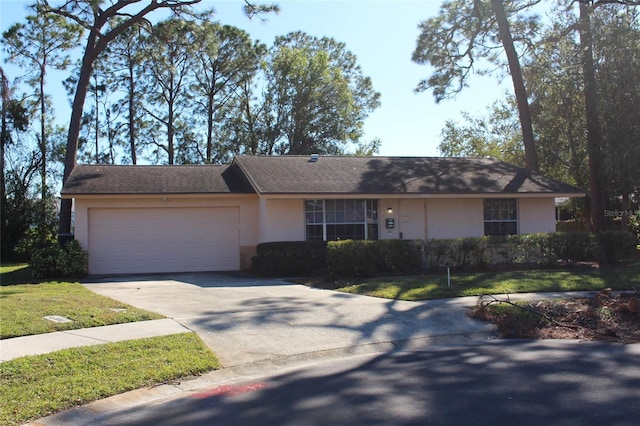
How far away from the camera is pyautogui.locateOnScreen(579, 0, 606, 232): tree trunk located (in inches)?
862

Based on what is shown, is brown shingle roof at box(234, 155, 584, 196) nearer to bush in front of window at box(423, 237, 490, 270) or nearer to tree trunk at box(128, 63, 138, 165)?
bush in front of window at box(423, 237, 490, 270)

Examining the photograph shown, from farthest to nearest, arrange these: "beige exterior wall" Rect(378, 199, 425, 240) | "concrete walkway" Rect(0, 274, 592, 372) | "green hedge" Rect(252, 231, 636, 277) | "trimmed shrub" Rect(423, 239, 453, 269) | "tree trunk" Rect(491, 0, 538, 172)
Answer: "tree trunk" Rect(491, 0, 538, 172), "beige exterior wall" Rect(378, 199, 425, 240), "trimmed shrub" Rect(423, 239, 453, 269), "green hedge" Rect(252, 231, 636, 277), "concrete walkway" Rect(0, 274, 592, 372)

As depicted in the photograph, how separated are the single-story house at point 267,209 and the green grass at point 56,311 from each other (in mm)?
5517

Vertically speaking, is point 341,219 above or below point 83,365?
above

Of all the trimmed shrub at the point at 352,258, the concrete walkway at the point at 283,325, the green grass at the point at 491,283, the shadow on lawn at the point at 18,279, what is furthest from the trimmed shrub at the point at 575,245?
the shadow on lawn at the point at 18,279

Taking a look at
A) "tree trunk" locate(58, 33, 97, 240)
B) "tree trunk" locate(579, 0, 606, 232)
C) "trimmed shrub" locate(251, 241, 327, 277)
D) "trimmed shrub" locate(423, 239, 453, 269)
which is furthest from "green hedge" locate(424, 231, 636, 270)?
"tree trunk" locate(58, 33, 97, 240)

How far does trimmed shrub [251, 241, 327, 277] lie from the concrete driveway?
2.97m

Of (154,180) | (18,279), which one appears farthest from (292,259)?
(18,279)

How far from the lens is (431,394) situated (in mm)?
5742

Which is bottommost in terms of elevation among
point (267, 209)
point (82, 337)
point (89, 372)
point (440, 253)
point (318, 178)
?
point (89, 372)

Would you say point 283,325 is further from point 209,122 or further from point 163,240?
point 209,122

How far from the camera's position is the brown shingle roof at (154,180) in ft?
61.3

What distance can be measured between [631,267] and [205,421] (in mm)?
14798

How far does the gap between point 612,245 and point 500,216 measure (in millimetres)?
4325
